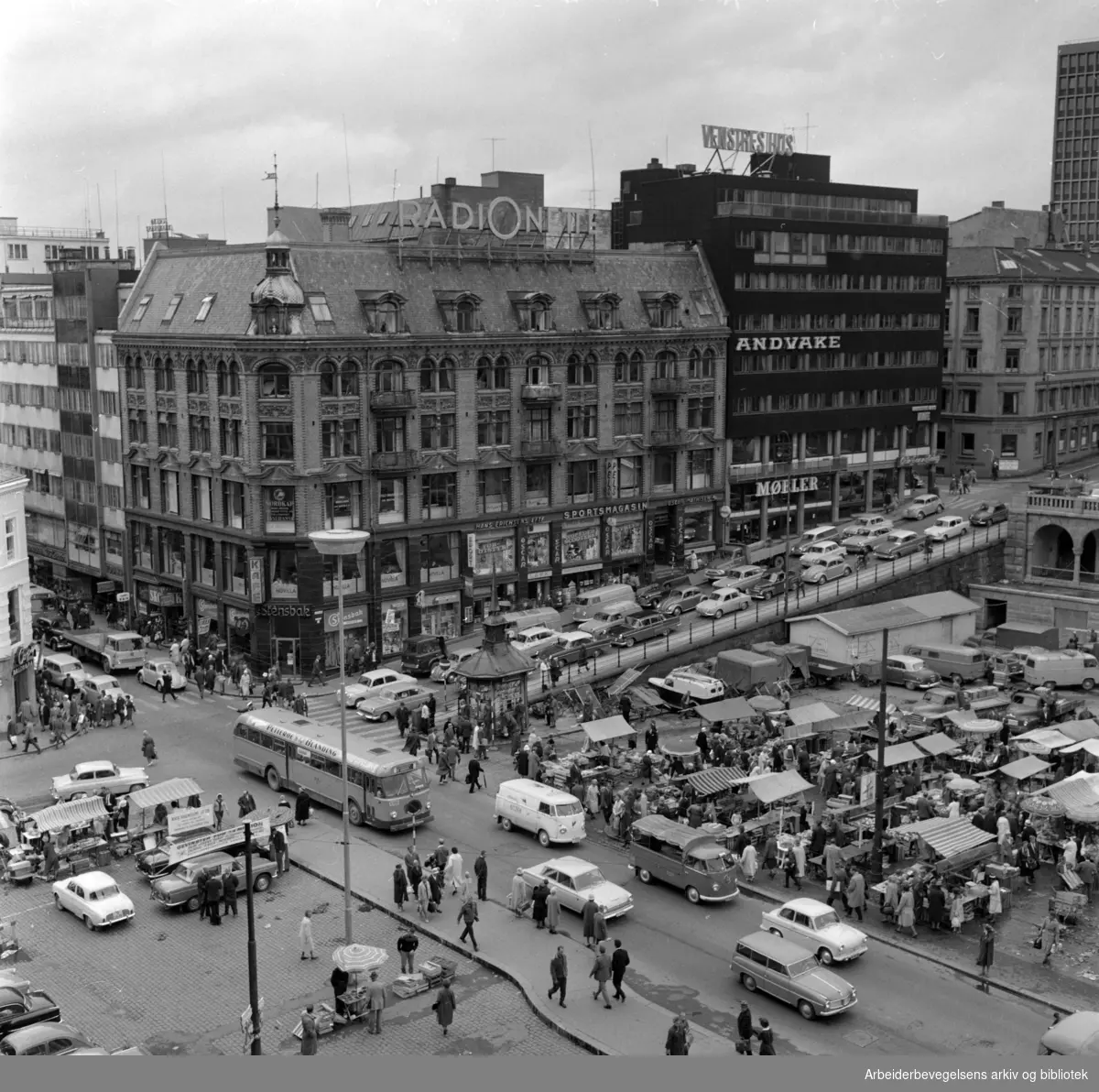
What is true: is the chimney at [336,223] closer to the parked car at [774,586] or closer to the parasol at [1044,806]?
the parked car at [774,586]

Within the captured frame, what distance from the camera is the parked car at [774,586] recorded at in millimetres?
80438

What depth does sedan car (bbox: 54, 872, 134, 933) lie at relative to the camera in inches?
1618

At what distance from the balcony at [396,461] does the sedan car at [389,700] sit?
13.9m

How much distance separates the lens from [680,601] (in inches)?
3095

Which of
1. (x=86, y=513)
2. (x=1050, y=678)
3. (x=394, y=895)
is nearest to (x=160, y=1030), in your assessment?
(x=394, y=895)

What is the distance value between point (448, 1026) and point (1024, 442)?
94804 millimetres

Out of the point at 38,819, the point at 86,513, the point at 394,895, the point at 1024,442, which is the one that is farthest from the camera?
the point at 1024,442

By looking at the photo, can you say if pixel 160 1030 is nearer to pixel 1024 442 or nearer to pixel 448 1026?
pixel 448 1026

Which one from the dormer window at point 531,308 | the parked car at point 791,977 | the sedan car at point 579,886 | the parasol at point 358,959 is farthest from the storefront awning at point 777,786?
the dormer window at point 531,308

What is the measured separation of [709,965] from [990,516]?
63.2 m

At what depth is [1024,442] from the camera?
384 ft

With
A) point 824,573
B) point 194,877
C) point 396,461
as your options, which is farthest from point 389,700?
point 824,573

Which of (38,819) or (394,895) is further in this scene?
(38,819)

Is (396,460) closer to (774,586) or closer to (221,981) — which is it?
(774,586)
